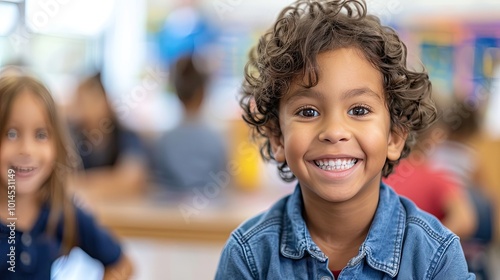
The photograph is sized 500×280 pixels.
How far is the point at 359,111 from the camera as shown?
45.8 inches

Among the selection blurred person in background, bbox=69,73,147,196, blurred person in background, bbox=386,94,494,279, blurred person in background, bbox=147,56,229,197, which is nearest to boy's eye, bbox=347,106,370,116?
blurred person in background, bbox=386,94,494,279

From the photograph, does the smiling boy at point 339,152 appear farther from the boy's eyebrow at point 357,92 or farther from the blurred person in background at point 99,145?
the blurred person in background at point 99,145

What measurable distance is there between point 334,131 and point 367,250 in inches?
8.1

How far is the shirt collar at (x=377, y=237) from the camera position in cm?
117

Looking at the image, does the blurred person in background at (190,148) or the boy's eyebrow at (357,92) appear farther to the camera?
the blurred person in background at (190,148)

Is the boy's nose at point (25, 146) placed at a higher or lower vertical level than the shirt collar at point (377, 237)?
higher

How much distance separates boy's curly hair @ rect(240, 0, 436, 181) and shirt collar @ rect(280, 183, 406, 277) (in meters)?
0.11

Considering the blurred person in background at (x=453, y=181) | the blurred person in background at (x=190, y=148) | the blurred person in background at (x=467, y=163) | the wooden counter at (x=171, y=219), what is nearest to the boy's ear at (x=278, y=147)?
the blurred person in background at (x=453, y=181)

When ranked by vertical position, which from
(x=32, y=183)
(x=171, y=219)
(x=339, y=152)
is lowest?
(x=171, y=219)

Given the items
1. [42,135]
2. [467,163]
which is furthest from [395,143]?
[467,163]

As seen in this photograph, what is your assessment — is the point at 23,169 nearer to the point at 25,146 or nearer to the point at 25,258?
the point at 25,146

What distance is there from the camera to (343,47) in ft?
3.83

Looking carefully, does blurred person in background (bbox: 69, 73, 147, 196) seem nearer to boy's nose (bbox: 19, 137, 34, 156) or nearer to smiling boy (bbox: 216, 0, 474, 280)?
boy's nose (bbox: 19, 137, 34, 156)

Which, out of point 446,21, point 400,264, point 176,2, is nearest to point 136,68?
point 176,2
